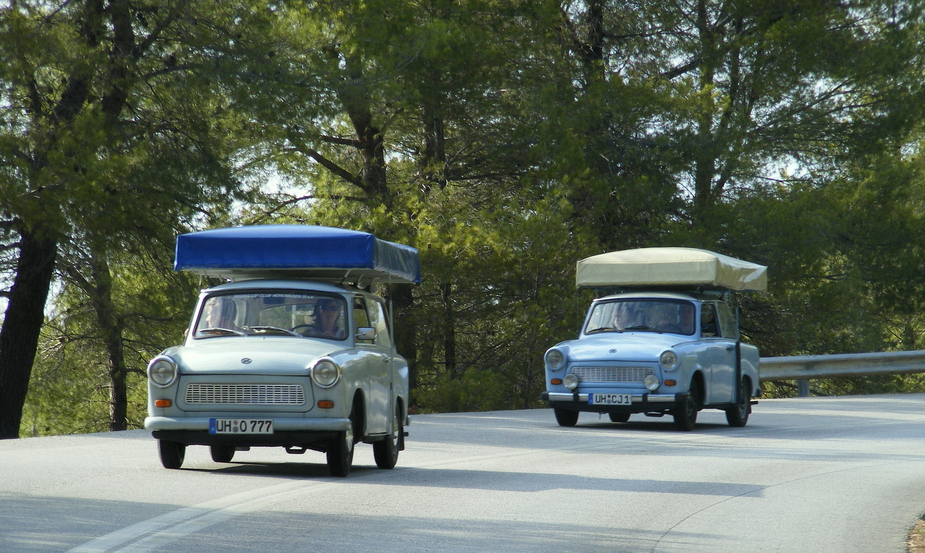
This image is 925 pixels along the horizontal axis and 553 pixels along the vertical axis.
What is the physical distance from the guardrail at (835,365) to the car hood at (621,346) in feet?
30.3

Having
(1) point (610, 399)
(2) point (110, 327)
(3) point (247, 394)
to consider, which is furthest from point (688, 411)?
(2) point (110, 327)

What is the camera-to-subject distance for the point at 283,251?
11.8 m

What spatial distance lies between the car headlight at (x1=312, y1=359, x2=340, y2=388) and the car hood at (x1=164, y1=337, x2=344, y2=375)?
0.09 m

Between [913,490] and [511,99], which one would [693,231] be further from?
[913,490]

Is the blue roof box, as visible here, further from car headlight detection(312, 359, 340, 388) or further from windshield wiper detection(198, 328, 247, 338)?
car headlight detection(312, 359, 340, 388)

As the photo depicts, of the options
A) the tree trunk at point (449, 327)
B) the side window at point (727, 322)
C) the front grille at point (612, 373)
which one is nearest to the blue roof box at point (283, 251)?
the front grille at point (612, 373)

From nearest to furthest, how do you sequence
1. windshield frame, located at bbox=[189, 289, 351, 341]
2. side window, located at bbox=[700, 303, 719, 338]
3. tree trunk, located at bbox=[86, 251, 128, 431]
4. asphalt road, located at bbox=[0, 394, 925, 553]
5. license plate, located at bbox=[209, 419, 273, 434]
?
asphalt road, located at bbox=[0, 394, 925, 553] < license plate, located at bbox=[209, 419, 273, 434] < windshield frame, located at bbox=[189, 289, 351, 341] < side window, located at bbox=[700, 303, 719, 338] < tree trunk, located at bbox=[86, 251, 128, 431]

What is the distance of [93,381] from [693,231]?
54.4ft

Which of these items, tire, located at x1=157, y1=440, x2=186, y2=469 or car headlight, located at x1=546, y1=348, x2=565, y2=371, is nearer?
tire, located at x1=157, y1=440, x2=186, y2=469

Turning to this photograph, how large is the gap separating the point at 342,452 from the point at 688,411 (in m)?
7.43

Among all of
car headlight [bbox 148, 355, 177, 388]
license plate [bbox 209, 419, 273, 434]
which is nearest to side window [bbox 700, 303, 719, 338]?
license plate [bbox 209, 419, 273, 434]

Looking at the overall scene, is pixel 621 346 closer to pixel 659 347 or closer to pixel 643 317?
pixel 659 347

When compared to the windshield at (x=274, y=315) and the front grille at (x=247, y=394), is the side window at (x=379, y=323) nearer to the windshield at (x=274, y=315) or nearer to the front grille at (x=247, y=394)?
the windshield at (x=274, y=315)

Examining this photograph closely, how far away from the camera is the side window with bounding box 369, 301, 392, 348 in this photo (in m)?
12.2
